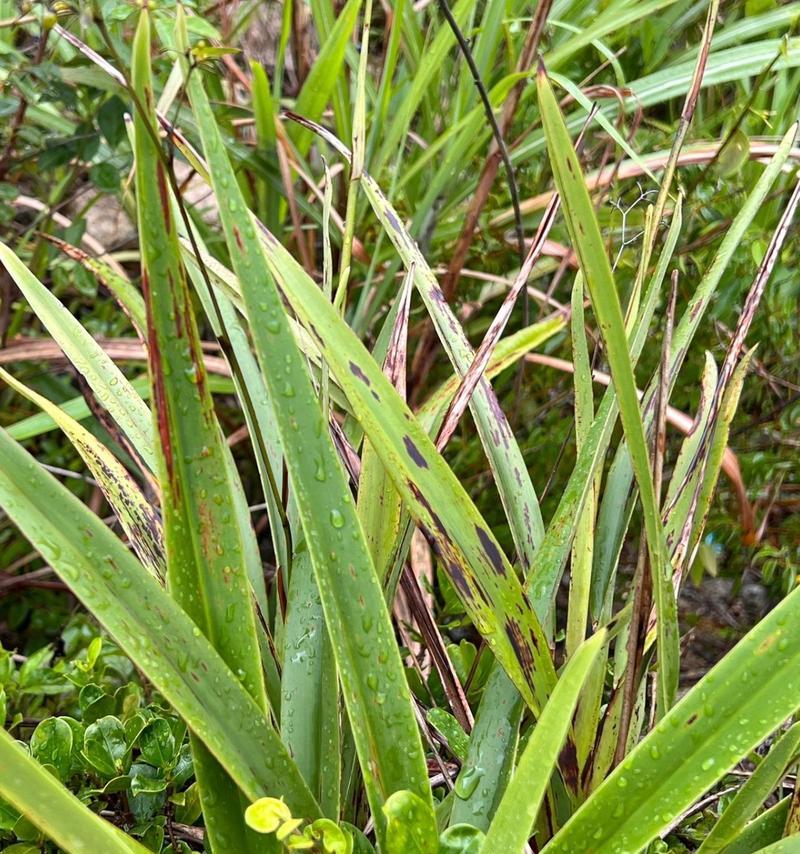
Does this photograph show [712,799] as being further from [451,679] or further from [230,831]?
[230,831]

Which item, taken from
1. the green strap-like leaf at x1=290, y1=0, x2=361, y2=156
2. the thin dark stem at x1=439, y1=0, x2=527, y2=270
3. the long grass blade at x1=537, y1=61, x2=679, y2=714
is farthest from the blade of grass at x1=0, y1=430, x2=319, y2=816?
the green strap-like leaf at x1=290, y1=0, x2=361, y2=156

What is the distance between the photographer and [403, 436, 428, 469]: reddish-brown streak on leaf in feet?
1.74

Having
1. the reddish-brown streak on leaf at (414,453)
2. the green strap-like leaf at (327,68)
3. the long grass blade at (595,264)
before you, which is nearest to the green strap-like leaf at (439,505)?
the reddish-brown streak on leaf at (414,453)

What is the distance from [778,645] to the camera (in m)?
0.47

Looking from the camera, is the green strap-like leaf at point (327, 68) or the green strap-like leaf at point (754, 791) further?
the green strap-like leaf at point (327, 68)

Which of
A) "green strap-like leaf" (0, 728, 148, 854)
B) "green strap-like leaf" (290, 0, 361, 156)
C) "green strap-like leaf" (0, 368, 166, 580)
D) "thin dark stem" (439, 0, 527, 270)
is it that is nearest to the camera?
"green strap-like leaf" (0, 728, 148, 854)

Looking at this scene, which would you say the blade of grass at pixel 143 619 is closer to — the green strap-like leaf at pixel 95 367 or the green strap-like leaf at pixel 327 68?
the green strap-like leaf at pixel 95 367

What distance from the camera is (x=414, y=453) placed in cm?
53

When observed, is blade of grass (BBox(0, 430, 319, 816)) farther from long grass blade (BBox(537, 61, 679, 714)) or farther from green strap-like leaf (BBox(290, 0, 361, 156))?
green strap-like leaf (BBox(290, 0, 361, 156))

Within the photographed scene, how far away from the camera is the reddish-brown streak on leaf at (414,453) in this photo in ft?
1.74

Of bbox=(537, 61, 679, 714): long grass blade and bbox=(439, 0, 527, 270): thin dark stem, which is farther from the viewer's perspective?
bbox=(439, 0, 527, 270): thin dark stem

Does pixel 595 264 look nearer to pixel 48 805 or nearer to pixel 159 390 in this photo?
pixel 159 390

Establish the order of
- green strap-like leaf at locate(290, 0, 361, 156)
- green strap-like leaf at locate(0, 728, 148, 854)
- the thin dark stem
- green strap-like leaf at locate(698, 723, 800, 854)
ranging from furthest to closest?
green strap-like leaf at locate(290, 0, 361, 156)
the thin dark stem
green strap-like leaf at locate(698, 723, 800, 854)
green strap-like leaf at locate(0, 728, 148, 854)

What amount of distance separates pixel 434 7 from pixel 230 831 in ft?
4.97
